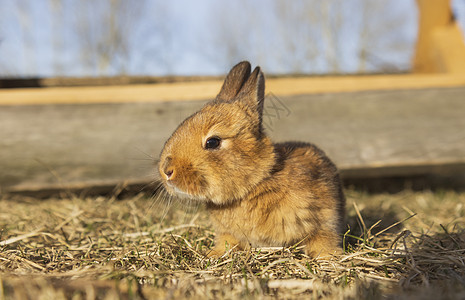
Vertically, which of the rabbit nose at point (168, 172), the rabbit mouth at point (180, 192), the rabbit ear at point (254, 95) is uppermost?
the rabbit ear at point (254, 95)

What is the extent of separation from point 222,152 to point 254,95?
0.47 m

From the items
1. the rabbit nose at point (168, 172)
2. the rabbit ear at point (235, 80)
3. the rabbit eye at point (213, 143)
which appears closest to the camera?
the rabbit nose at point (168, 172)

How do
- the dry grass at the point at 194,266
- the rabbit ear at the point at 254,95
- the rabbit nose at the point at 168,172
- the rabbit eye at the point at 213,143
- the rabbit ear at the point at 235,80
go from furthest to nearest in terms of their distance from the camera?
the rabbit ear at the point at 235,80 < the rabbit ear at the point at 254,95 < the rabbit eye at the point at 213,143 < the rabbit nose at the point at 168,172 < the dry grass at the point at 194,266

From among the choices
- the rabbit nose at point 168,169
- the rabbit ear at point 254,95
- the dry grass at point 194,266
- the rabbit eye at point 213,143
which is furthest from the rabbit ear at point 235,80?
the dry grass at point 194,266

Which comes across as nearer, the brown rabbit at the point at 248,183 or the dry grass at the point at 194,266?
the dry grass at the point at 194,266

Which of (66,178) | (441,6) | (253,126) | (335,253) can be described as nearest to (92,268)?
(253,126)

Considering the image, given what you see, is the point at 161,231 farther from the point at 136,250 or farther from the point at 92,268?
the point at 92,268

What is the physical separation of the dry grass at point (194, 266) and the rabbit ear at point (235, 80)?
101 centimetres

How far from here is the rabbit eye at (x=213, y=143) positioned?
7.12 ft

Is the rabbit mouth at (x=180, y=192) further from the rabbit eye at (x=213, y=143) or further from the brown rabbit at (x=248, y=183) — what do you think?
the rabbit eye at (x=213, y=143)

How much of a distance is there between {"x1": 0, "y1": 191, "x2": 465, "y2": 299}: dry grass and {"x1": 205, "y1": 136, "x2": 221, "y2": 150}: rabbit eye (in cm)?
64

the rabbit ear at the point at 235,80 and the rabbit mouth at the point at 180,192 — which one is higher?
the rabbit ear at the point at 235,80

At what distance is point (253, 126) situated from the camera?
7.41 feet

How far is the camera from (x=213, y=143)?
7.14 feet
